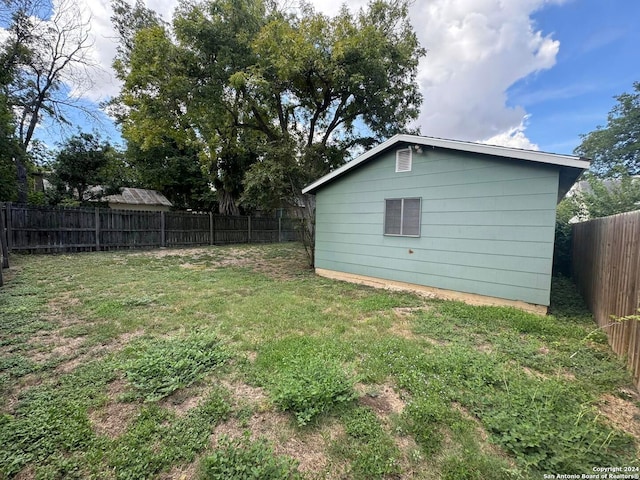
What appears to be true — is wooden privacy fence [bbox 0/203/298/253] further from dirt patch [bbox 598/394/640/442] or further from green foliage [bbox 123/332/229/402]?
dirt patch [bbox 598/394/640/442]

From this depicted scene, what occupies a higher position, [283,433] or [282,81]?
[282,81]

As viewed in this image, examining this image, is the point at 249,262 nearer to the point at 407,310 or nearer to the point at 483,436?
the point at 407,310

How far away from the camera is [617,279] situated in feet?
10.6

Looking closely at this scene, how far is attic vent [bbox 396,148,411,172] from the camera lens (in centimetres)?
587

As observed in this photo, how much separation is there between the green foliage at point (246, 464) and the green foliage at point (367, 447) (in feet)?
1.20

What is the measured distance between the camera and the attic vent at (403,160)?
5866mm

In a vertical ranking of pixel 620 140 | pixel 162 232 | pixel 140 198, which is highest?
pixel 620 140

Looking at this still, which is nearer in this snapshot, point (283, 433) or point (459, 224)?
point (283, 433)

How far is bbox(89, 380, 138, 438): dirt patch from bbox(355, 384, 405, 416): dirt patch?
1.77 m

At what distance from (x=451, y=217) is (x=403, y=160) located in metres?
1.58

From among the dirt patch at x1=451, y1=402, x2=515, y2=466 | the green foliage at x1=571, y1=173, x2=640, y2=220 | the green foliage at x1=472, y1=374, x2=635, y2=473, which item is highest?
the green foliage at x1=571, y1=173, x2=640, y2=220

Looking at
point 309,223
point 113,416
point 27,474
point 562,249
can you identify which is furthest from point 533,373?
point 562,249

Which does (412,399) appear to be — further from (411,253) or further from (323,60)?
(323,60)

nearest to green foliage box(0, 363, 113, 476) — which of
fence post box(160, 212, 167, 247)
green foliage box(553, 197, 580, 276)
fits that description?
green foliage box(553, 197, 580, 276)
